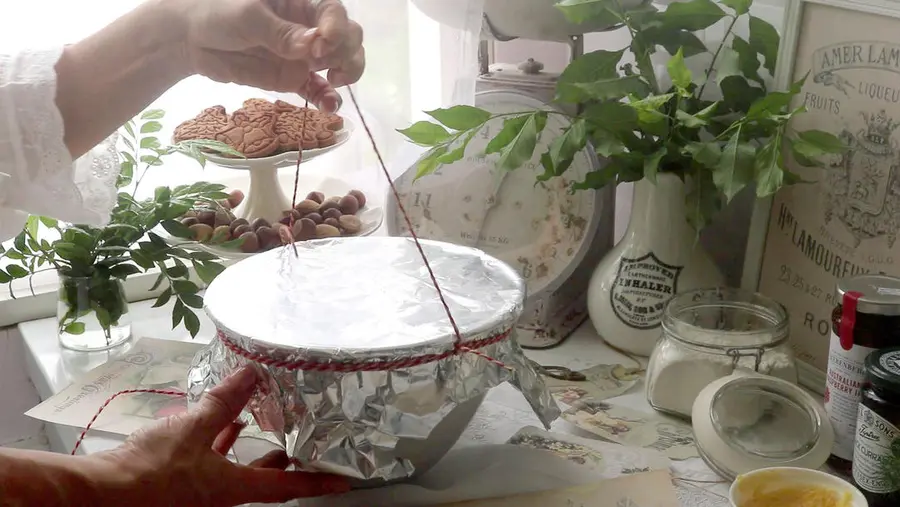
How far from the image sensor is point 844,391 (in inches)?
26.7

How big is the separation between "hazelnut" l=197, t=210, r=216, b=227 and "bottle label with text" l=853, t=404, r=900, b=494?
0.69m

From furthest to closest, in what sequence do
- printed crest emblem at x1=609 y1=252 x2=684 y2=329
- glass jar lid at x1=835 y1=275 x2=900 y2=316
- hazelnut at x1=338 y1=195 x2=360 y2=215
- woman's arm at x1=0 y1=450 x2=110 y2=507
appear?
hazelnut at x1=338 y1=195 x2=360 y2=215 < printed crest emblem at x1=609 y1=252 x2=684 y2=329 < glass jar lid at x1=835 y1=275 x2=900 y2=316 < woman's arm at x1=0 y1=450 x2=110 y2=507

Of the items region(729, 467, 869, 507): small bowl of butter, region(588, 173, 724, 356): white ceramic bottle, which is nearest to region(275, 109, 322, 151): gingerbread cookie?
region(588, 173, 724, 356): white ceramic bottle

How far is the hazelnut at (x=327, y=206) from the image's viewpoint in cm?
104

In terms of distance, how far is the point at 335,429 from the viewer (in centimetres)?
59

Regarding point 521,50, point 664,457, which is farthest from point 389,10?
point 664,457

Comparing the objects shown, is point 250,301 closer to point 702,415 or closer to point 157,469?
point 157,469

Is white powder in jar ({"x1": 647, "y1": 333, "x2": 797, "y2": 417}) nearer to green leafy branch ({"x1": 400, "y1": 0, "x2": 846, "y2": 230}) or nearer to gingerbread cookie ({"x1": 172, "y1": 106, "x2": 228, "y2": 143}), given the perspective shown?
green leafy branch ({"x1": 400, "y1": 0, "x2": 846, "y2": 230})

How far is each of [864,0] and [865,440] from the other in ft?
1.15

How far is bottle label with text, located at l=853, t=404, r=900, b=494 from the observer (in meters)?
0.61

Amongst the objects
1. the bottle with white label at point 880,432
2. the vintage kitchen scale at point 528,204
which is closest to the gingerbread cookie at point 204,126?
the vintage kitchen scale at point 528,204

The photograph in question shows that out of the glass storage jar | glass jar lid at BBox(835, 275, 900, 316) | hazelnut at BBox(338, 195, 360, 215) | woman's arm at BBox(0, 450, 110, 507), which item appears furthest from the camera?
hazelnut at BBox(338, 195, 360, 215)

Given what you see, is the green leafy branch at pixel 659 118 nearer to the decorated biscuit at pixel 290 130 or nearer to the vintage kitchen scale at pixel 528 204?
the vintage kitchen scale at pixel 528 204

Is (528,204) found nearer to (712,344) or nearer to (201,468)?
(712,344)
